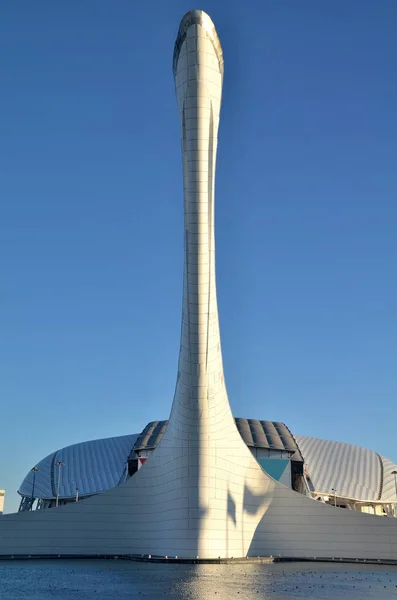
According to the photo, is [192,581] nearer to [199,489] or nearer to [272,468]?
[199,489]

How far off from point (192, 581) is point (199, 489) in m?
12.6

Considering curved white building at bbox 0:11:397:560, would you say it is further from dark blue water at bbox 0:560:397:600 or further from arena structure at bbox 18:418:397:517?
arena structure at bbox 18:418:397:517

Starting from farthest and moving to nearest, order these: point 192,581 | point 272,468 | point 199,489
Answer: point 272,468 < point 199,489 < point 192,581

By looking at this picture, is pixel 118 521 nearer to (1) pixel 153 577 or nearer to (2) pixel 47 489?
(1) pixel 153 577

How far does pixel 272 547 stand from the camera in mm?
41500

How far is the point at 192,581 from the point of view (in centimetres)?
2688

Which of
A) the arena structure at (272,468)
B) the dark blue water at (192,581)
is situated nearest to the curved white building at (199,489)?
the dark blue water at (192,581)

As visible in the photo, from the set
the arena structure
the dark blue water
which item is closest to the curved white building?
the dark blue water

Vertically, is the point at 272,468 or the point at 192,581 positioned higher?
the point at 272,468

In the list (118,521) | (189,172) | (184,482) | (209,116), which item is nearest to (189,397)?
(184,482)

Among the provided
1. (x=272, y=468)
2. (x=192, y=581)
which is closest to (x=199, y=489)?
(x=192, y=581)

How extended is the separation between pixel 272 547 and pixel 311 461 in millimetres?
37543

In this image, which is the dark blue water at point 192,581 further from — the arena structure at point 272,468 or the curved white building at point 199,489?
the arena structure at point 272,468

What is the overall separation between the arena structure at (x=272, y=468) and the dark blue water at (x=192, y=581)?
35.9m
